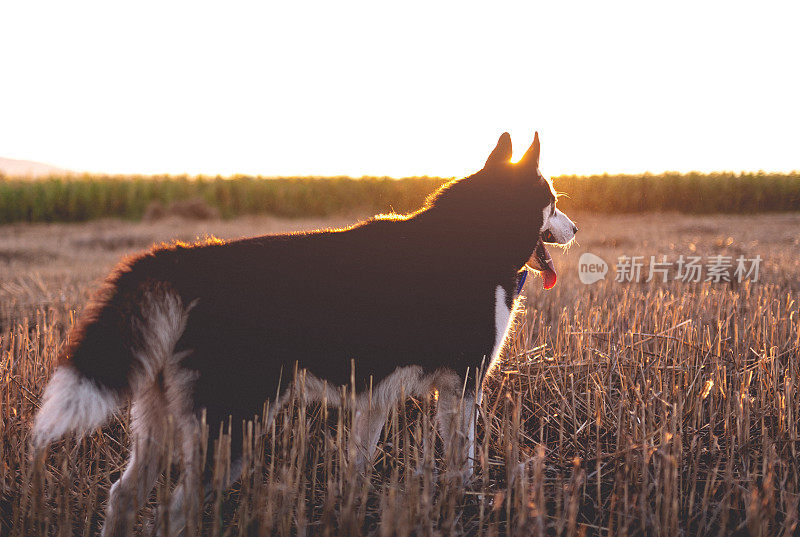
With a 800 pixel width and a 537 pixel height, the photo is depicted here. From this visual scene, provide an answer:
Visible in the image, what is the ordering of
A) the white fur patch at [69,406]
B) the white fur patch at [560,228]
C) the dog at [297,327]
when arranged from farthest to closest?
the white fur patch at [560,228] < the dog at [297,327] < the white fur patch at [69,406]

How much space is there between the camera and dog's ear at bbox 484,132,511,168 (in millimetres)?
2789

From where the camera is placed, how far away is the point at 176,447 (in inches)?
83.7

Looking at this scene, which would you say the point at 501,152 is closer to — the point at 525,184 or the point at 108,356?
the point at 525,184

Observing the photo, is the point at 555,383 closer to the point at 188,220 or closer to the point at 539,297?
the point at 539,297

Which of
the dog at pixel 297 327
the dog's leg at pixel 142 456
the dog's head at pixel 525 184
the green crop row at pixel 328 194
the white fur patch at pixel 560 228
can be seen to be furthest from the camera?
the green crop row at pixel 328 194

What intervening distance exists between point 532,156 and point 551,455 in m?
1.45

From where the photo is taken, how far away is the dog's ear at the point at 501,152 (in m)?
2.79

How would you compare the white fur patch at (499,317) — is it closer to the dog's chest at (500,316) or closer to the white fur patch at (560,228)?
the dog's chest at (500,316)

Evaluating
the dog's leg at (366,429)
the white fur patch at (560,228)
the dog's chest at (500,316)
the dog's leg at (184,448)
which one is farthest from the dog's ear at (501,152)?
the dog's leg at (184,448)

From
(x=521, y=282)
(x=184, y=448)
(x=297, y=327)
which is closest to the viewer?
(x=184, y=448)

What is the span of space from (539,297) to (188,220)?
15.4m

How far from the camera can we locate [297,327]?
2123mm

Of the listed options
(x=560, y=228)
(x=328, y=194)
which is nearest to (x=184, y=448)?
(x=560, y=228)

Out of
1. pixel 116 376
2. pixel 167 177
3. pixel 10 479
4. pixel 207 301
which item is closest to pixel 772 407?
pixel 207 301
